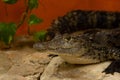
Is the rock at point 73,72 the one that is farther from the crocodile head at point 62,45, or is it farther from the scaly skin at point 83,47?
the crocodile head at point 62,45

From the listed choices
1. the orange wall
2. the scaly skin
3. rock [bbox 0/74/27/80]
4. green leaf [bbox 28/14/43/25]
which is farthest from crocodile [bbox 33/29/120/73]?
the orange wall

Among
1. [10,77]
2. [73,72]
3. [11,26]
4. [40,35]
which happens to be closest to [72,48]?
[73,72]

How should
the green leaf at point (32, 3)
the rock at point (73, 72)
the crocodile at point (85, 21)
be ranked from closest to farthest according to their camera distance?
the rock at point (73, 72), the green leaf at point (32, 3), the crocodile at point (85, 21)

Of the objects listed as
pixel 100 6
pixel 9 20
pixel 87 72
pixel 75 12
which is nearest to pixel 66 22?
pixel 75 12

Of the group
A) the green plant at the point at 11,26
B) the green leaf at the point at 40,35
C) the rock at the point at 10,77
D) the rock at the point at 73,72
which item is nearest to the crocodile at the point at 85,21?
the green leaf at the point at 40,35

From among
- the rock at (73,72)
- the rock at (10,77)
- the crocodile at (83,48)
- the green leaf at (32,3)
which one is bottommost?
the rock at (10,77)

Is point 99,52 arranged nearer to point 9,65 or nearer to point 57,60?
point 57,60

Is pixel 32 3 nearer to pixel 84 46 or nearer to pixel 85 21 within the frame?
pixel 85 21
